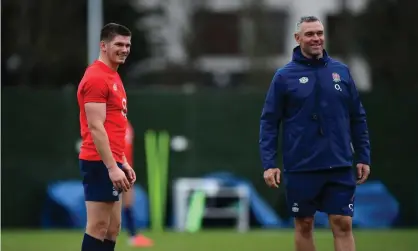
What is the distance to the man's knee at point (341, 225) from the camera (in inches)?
375

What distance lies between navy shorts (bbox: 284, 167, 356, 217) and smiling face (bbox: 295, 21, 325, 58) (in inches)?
38.9

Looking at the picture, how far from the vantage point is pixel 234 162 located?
20.1 metres

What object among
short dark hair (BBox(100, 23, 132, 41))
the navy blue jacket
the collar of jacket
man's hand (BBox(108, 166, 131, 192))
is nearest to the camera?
man's hand (BBox(108, 166, 131, 192))

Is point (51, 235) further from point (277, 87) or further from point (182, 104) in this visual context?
point (277, 87)

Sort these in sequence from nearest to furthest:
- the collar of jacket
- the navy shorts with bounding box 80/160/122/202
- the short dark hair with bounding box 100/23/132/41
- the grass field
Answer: the navy shorts with bounding box 80/160/122/202
the short dark hair with bounding box 100/23/132/41
the collar of jacket
the grass field

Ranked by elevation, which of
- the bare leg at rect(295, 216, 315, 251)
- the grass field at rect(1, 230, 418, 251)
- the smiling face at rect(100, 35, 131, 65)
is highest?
the smiling face at rect(100, 35, 131, 65)

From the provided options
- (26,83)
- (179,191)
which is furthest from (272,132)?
(26,83)

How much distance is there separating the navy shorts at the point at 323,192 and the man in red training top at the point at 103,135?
138 cm

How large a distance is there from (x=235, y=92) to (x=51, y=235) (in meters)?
4.61

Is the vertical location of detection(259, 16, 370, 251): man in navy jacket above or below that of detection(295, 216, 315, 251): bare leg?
above

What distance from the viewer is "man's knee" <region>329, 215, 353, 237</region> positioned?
31.2ft

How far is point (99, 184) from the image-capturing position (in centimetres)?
935

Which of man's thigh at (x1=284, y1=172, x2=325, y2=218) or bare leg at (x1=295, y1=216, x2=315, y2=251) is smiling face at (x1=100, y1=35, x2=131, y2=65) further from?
bare leg at (x1=295, y1=216, x2=315, y2=251)

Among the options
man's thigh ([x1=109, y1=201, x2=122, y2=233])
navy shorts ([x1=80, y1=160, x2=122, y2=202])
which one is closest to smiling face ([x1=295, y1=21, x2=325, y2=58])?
navy shorts ([x1=80, y1=160, x2=122, y2=202])
